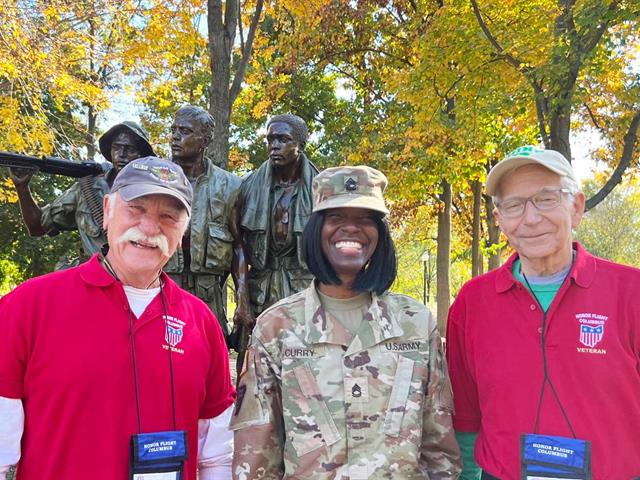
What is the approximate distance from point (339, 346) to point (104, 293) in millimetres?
933

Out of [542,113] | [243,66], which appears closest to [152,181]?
[542,113]

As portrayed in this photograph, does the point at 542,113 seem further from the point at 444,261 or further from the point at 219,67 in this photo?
the point at 444,261

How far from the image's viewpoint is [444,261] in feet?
50.5

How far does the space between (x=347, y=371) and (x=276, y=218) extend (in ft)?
7.93

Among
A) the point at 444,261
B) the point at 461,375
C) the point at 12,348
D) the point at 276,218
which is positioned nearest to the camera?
the point at 12,348

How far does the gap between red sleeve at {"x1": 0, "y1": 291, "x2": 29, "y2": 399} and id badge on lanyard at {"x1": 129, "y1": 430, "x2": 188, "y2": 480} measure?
45cm

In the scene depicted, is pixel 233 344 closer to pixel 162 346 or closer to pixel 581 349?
pixel 162 346

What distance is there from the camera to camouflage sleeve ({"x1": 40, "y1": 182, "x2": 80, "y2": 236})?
4.73m

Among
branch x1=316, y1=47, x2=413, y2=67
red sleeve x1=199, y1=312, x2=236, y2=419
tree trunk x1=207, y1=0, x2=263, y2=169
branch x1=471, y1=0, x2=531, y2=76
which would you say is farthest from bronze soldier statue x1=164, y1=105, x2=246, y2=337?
branch x1=316, y1=47, x2=413, y2=67

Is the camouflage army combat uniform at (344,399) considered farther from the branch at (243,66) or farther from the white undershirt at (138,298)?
the branch at (243,66)

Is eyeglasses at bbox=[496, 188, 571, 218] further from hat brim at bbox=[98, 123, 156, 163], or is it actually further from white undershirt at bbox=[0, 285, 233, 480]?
hat brim at bbox=[98, 123, 156, 163]

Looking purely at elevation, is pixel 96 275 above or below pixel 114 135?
below

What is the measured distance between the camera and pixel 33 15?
911 cm

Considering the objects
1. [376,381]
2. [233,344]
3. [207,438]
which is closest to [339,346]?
[376,381]
